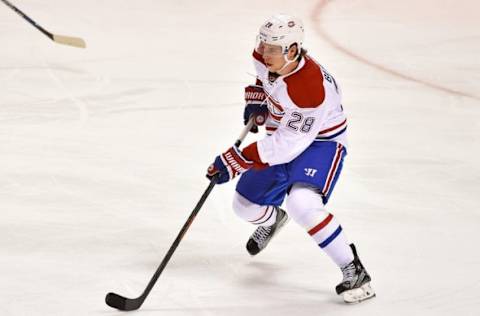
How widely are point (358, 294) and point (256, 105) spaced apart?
2.57 feet

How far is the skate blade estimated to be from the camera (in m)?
3.50

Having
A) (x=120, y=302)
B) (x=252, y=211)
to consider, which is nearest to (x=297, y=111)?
(x=252, y=211)

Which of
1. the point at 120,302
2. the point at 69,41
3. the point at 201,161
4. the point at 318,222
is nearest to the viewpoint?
the point at 120,302

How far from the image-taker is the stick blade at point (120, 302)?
11.1ft

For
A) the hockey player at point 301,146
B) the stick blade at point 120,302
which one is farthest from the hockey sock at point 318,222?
the stick blade at point 120,302

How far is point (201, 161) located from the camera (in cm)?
493

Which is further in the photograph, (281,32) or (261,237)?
(261,237)

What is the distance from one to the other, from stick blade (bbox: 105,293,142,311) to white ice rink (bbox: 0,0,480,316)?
0.04 meters

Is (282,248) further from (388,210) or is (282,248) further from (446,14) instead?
(446,14)

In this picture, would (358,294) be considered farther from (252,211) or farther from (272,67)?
(272,67)

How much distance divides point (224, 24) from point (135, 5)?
0.87 meters

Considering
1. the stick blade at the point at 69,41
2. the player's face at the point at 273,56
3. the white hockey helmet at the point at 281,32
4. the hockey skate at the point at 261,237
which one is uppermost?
the white hockey helmet at the point at 281,32

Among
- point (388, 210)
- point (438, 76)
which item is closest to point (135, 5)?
point (438, 76)

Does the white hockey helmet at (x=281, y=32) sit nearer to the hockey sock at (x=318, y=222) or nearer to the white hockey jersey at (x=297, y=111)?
the white hockey jersey at (x=297, y=111)
